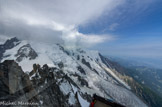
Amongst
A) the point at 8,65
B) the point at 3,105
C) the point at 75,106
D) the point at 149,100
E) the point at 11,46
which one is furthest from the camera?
the point at 11,46

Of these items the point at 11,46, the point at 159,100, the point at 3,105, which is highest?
the point at 11,46

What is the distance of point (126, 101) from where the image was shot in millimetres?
89688

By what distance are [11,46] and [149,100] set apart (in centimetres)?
24962

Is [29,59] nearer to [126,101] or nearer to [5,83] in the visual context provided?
[5,83]

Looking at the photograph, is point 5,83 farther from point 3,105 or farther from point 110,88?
point 110,88

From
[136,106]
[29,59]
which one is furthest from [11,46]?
[136,106]

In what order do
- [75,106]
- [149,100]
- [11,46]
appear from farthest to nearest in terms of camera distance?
[11,46]
[149,100]
[75,106]

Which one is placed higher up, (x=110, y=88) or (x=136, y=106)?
(x=110, y=88)

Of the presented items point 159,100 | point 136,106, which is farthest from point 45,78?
point 159,100

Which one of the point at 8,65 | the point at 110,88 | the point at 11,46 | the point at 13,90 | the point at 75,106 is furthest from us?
the point at 11,46

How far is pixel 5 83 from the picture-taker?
1170cm

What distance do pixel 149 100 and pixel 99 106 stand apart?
183 meters

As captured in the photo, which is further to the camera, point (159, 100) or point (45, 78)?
point (159, 100)

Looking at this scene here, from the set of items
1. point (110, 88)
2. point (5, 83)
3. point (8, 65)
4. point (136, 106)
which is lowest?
point (136, 106)
